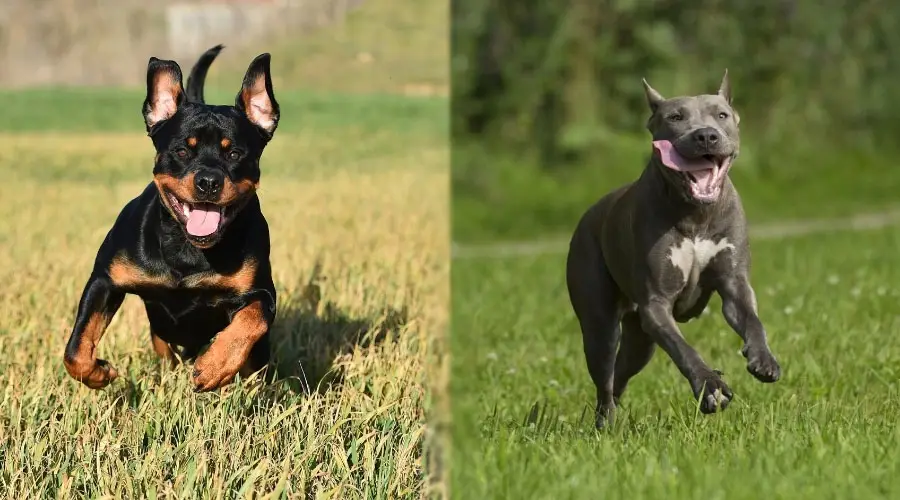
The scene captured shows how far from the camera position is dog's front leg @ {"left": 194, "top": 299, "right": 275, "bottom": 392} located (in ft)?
13.3

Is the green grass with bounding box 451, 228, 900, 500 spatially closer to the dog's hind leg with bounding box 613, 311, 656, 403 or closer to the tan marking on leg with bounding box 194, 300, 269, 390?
the dog's hind leg with bounding box 613, 311, 656, 403

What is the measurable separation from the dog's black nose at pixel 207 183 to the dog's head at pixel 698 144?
154 cm

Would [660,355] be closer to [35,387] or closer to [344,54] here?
[344,54]

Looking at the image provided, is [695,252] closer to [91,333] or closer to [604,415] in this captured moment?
[604,415]

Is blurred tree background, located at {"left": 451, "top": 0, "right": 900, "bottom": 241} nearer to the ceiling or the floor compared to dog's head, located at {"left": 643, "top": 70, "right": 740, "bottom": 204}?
nearer to the floor

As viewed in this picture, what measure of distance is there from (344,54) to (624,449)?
3.62 m

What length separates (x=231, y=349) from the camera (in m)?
4.11

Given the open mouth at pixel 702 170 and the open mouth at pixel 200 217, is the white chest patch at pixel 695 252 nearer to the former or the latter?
the open mouth at pixel 702 170

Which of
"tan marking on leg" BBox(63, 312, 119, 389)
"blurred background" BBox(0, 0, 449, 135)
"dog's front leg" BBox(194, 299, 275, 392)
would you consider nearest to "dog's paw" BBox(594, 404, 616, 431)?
"dog's front leg" BBox(194, 299, 275, 392)

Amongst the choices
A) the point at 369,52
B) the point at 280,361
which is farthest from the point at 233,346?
the point at 369,52

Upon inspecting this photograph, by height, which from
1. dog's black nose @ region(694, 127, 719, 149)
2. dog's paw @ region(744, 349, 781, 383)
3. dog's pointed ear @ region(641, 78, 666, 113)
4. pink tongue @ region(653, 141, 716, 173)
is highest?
dog's pointed ear @ region(641, 78, 666, 113)

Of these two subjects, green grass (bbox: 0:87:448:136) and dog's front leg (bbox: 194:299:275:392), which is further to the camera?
green grass (bbox: 0:87:448:136)

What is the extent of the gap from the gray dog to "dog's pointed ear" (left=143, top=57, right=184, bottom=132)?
5.43 ft

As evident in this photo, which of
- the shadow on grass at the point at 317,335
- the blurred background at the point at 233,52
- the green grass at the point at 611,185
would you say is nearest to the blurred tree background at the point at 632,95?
the green grass at the point at 611,185
